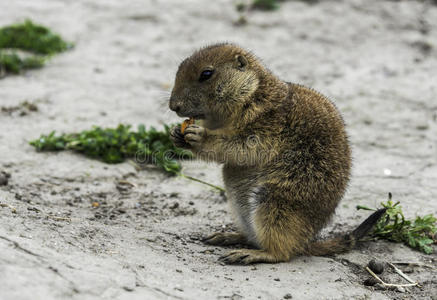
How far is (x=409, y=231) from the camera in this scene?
4258mm

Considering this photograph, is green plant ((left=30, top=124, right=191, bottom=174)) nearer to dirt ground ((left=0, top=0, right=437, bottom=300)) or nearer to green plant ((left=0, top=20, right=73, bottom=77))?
dirt ground ((left=0, top=0, right=437, bottom=300))

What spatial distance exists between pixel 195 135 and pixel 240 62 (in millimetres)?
673

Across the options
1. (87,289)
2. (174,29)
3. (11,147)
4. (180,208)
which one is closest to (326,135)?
(180,208)

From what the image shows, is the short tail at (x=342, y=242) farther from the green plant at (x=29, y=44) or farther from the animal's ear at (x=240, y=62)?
the green plant at (x=29, y=44)

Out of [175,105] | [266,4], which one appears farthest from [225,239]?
[266,4]

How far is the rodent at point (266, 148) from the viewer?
12.4 ft

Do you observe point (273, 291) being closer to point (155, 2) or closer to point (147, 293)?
point (147, 293)

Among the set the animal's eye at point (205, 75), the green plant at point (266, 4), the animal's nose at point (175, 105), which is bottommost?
the animal's nose at point (175, 105)

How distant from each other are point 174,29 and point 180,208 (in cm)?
467

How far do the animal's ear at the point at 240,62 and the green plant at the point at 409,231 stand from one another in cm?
152

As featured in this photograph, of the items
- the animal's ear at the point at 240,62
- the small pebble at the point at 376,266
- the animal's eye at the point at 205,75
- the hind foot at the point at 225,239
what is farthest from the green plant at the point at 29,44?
the small pebble at the point at 376,266

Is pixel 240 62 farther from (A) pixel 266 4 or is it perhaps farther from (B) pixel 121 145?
(A) pixel 266 4

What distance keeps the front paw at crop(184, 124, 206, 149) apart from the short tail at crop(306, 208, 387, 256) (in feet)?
3.70

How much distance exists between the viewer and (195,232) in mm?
4367
